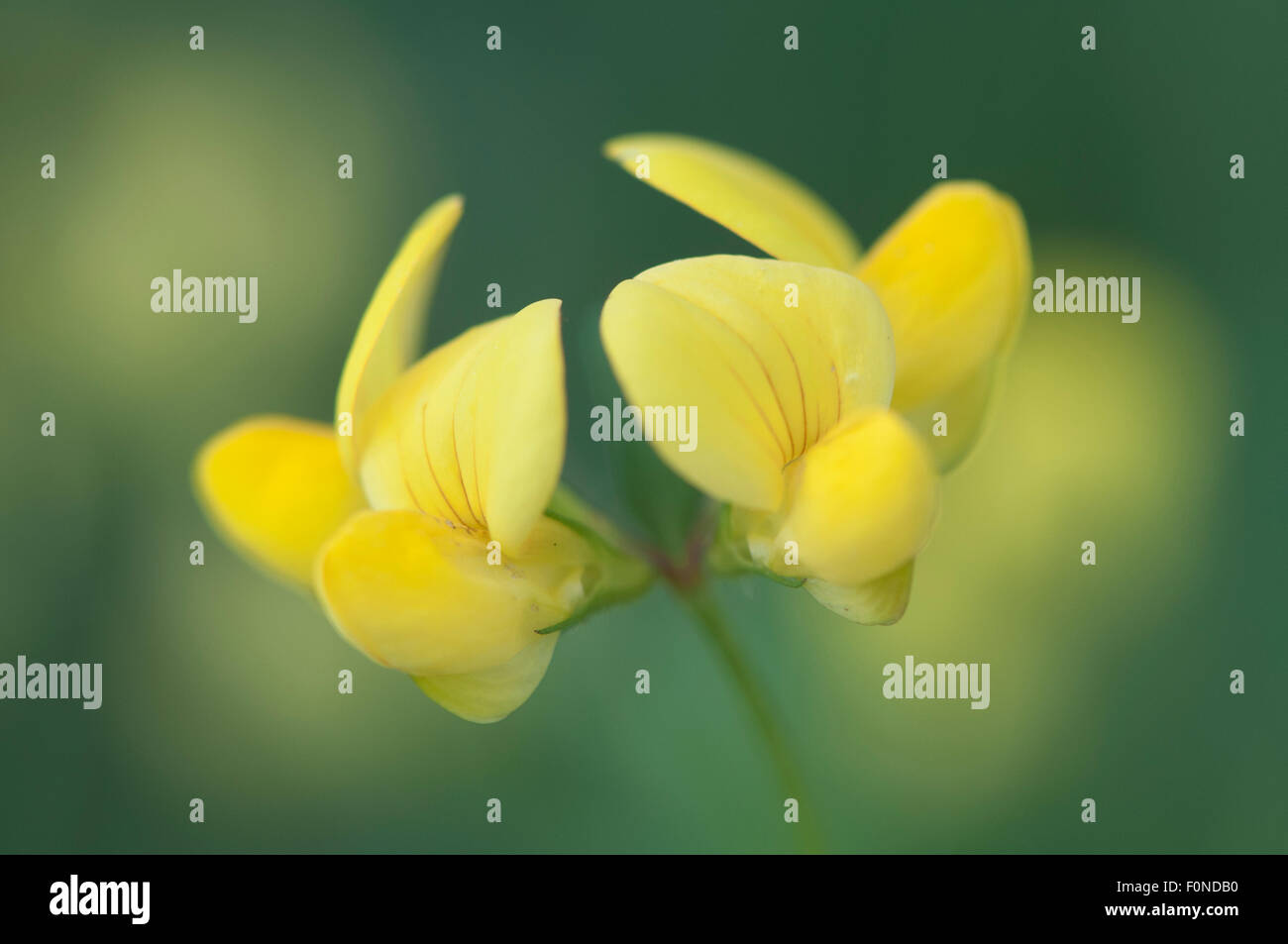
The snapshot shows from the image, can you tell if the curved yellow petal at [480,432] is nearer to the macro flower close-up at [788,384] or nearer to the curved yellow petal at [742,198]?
the macro flower close-up at [788,384]

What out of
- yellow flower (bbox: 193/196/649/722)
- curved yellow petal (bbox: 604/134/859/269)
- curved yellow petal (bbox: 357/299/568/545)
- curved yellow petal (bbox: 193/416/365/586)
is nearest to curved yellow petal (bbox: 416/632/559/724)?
yellow flower (bbox: 193/196/649/722)

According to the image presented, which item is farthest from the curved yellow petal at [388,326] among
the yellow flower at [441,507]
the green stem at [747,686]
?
the green stem at [747,686]

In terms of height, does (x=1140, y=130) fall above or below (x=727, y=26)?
Result: below

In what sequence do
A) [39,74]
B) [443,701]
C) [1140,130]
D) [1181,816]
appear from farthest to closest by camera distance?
[39,74], [1140,130], [1181,816], [443,701]

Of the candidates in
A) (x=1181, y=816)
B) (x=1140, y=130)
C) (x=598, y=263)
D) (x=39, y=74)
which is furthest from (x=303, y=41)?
(x=1181, y=816)

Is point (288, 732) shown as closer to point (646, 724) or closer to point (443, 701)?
point (646, 724)

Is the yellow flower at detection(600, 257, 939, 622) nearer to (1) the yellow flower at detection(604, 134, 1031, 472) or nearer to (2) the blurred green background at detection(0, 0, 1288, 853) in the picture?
(1) the yellow flower at detection(604, 134, 1031, 472)
